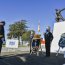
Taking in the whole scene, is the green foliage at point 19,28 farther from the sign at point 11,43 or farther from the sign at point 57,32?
the sign at point 57,32

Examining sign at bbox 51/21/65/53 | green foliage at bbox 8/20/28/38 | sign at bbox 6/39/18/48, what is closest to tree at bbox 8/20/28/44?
green foliage at bbox 8/20/28/38

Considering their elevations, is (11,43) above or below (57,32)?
below

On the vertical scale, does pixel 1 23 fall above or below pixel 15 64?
above

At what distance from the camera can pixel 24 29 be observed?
97.5 m

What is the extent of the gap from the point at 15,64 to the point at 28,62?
89cm

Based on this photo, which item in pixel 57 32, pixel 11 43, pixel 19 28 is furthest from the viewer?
pixel 19 28

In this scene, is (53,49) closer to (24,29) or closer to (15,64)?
(15,64)

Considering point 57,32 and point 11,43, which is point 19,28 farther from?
point 57,32

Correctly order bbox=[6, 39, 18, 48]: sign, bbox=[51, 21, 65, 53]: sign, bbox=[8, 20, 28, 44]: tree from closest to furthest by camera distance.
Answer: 1. bbox=[51, 21, 65, 53]: sign
2. bbox=[6, 39, 18, 48]: sign
3. bbox=[8, 20, 28, 44]: tree

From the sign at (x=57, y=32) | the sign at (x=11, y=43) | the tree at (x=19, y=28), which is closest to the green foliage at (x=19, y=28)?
the tree at (x=19, y=28)

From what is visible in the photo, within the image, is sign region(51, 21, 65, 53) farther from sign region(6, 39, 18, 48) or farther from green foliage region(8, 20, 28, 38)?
green foliage region(8, 20, 28, 38)

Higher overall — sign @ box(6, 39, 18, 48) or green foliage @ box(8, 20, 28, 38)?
green foliage @ box(8, 20, 28, 38)

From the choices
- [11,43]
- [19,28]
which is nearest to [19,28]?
[19,28]

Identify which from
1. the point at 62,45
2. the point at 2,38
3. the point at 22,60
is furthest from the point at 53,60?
the point at 62,45
